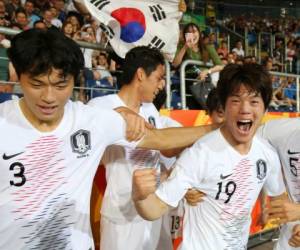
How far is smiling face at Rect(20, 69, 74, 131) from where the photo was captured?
1770 mm

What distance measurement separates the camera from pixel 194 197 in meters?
2.25

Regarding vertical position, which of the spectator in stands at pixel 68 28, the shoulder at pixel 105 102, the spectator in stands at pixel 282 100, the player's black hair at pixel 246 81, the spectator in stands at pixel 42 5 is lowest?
the spectator in stands at pixel 282 100

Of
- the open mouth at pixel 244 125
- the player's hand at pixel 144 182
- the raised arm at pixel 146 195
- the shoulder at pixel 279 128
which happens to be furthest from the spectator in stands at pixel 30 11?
the player's hand at pixel 144 182

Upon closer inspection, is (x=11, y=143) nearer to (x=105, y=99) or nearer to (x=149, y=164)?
(x=105, y=99)

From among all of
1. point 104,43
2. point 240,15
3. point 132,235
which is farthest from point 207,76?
point 240,15

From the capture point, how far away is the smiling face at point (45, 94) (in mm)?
1770

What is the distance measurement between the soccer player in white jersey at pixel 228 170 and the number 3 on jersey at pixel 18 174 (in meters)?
0.64

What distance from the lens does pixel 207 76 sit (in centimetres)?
508

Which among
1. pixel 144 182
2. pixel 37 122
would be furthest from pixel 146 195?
pixel 37 122

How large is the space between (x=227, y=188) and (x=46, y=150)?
945 millimetres

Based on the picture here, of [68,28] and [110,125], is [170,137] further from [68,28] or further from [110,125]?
[68,28]

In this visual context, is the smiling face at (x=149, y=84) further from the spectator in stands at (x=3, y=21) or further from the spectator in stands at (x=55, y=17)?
the spectator in stands at (x=55, y=17)

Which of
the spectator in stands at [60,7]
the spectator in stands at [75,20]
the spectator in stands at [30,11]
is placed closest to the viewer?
the spectator in stands at [75,20]

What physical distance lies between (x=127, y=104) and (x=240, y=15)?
16.0 meters
